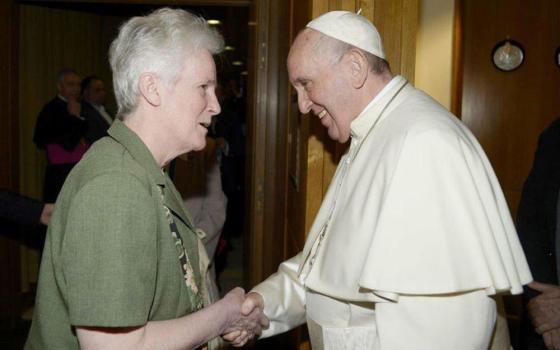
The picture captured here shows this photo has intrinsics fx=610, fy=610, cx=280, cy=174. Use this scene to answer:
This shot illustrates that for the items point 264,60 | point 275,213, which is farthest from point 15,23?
point 275,213

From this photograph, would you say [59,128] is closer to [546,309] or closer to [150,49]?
[150,49]

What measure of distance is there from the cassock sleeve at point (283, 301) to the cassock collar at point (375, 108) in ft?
2.22

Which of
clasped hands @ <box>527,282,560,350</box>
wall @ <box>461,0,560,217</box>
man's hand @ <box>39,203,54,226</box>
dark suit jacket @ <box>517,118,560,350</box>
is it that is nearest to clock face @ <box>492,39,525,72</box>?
wall @ <box>461,0,560,217</box>

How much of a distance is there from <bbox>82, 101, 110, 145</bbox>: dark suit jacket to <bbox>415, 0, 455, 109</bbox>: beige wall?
10.00 feet

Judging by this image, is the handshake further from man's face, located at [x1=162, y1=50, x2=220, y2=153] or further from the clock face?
the clock face

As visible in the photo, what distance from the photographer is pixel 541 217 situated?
267 cm

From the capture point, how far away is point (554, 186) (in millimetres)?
2592

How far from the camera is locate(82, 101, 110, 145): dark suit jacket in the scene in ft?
18.7

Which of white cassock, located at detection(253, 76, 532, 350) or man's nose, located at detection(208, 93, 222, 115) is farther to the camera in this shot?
man's nose, located at detection(208, 93, 222, 115)

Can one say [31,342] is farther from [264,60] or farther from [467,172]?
[264,60]

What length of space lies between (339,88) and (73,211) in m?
1.01

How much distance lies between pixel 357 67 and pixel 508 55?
3933 millimetres

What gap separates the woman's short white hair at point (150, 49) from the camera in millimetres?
1750

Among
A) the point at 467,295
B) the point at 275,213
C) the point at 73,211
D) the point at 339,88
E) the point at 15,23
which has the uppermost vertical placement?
the point at 15,23
